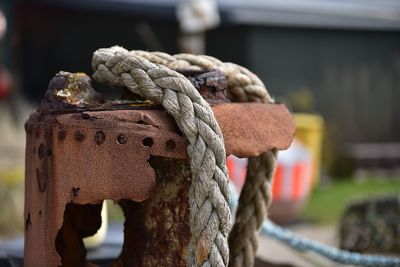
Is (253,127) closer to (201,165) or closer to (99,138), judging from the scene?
(201,165)

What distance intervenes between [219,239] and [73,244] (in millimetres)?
509

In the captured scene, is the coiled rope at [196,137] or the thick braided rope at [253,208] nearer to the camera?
the coiled rope at [196,137]

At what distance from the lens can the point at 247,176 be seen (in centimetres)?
216

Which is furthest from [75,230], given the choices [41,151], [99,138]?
[99,138]

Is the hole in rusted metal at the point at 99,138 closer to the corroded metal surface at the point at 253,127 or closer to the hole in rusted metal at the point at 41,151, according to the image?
the hole in rusted metal at the point at 41,151

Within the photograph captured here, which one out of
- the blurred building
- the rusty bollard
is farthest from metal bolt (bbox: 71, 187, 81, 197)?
the blurred building

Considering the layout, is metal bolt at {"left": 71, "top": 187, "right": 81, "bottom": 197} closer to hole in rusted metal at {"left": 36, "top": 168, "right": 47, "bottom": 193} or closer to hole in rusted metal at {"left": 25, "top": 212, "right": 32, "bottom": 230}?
hole in rusted metal at {"left": 36, "top": 168, "right": 47, "bottom": 193}

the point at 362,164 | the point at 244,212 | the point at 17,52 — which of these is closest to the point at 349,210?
the point at 244,212

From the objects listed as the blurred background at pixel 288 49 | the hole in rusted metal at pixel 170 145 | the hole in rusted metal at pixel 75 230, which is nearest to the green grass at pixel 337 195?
the blurred background at pixel 288 49

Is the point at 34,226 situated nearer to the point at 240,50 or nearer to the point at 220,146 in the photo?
the point at 220,146

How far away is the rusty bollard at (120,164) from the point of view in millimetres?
1660

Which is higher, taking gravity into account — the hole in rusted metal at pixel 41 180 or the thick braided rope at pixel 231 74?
the thick braided rope at pixel 231 74

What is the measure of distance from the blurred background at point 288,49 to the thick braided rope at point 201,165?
24.7 feet

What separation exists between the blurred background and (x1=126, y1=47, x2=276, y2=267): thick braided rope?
7.13 meters
